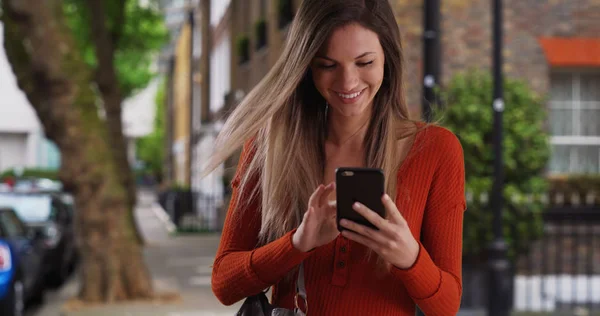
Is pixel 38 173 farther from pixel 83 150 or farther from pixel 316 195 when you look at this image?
pixel 316 195

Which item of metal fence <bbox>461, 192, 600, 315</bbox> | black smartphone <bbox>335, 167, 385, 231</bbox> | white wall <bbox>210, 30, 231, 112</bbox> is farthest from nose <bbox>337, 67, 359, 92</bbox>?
white wall <bbox>210, 30, 231, 112</bbox>

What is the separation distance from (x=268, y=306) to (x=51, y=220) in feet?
48.1

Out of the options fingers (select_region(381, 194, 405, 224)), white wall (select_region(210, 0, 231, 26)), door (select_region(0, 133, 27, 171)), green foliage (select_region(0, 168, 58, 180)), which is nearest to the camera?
fingers (select_region(381, 194, 405, 224))

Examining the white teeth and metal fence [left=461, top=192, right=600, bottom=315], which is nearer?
the white teeth

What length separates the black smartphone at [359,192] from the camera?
2178mm

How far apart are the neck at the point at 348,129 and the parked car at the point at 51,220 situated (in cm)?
1330

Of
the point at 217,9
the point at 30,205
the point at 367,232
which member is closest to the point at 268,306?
the point at 367,232

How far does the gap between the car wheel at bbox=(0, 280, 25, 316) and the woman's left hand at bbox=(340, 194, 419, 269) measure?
9397 millimetres

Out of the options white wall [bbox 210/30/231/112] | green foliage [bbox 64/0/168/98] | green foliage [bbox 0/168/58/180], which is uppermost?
green foliage [bbox 64/0/168/98]

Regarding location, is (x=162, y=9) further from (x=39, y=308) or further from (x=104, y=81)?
(x=39, y=308)

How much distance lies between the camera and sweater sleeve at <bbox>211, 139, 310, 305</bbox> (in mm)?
2365

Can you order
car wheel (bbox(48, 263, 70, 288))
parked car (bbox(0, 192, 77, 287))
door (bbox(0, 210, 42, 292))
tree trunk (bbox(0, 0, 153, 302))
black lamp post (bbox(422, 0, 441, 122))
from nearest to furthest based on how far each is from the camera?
black lamp post (bbox(422, 0, 441, 122)), door (bbox(0, 210, 42, 292)), tree trunk (bbox(0, 0, 153, 302)), parked car (bbox(0, 192, 77, 287)), car wheel (bbox(48, 263, 70, 288))

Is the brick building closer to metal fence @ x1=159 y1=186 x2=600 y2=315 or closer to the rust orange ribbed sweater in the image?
metal fence @ x1=159 y1=186 x2=600 y2=315

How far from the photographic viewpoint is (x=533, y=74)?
13.9m
